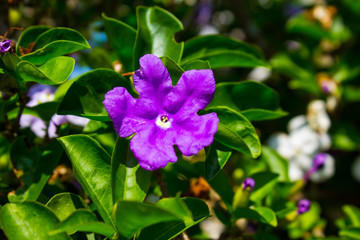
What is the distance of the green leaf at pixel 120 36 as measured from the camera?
123 cm

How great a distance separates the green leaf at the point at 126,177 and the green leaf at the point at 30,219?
6.9 inches

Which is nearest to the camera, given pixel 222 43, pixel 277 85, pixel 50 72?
pixel 50 72

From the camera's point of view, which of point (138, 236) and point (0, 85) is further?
point (0, 85)

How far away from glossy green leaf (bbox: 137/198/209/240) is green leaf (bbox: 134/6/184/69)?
46 centimetres

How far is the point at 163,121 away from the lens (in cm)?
113

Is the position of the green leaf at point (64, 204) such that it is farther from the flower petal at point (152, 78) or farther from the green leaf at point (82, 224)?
the flower petal at point (152, 78)

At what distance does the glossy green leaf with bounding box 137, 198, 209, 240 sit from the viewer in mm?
984

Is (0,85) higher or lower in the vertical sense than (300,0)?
higher

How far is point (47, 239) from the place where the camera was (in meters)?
0.97

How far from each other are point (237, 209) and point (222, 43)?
606 millimetres

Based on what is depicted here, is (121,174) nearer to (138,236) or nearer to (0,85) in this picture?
(138,236)

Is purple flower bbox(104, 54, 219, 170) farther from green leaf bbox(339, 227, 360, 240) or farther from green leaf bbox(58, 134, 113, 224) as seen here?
green leaf bbox(339, 227, 360, 240)

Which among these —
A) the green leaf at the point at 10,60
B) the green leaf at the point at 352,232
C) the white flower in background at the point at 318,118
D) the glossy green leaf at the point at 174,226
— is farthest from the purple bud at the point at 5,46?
the white flower in background at the point at 318,118

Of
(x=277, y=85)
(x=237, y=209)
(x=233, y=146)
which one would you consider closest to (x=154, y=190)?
(x=237, y=209)
